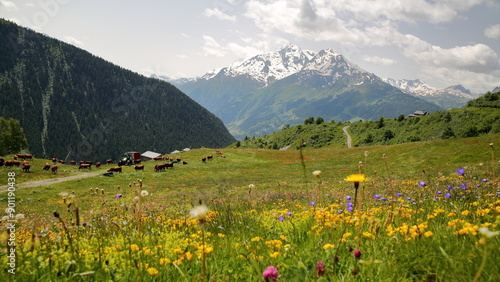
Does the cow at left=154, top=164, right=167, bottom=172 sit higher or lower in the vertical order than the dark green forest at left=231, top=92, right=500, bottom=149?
lower

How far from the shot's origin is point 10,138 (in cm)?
6594

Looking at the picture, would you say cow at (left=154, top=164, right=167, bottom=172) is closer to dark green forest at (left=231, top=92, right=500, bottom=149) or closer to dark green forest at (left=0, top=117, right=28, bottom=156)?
dark green forest at (left=231, top=92, right=500, bottom=149)

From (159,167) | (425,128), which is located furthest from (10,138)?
(425,128)

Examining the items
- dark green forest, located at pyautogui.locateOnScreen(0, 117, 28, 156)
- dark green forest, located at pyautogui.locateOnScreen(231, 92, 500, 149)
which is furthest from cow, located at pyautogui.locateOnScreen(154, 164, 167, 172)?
dark green forest, located at pyautogui.locateOnScreen(0, 117, 28, 156)

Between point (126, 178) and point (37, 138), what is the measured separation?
678 ft

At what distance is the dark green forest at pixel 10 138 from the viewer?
64.9 m

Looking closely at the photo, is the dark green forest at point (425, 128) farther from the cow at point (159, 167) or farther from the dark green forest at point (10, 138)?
the dark green forest at point (10, 138)

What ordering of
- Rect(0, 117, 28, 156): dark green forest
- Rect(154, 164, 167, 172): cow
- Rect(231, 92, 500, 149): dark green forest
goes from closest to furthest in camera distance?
Rect(154, 164, 167, 172): cow → Rect(0, 117, 28, 156): dark green forest → Rect(231, 92, 500, 149): dark green forest

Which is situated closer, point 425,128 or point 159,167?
point 159,167

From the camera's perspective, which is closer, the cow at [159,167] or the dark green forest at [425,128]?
the cow at [159,167]

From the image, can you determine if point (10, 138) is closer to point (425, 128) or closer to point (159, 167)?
point (159, 167)

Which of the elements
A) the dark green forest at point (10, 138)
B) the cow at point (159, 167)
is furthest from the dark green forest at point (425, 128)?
the dark green forest at point (10, 138)

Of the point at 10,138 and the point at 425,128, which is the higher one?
the point at 425,128

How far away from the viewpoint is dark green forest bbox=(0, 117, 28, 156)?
6494 centimetres
